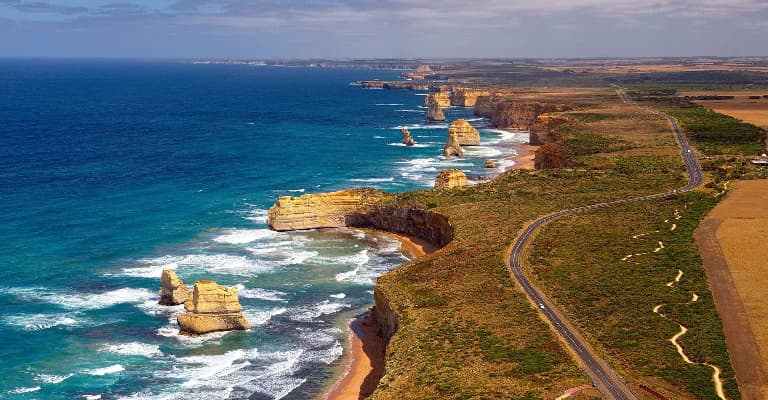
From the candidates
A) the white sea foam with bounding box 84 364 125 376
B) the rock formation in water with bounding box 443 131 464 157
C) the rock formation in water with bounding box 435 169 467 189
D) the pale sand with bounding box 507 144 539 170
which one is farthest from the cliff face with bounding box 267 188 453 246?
the rock formation in water with bounding box 443 131 464 157

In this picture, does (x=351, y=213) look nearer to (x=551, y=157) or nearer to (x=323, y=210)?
(x=323, y=210)

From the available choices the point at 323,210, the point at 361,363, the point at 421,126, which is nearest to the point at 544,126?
the point at 421,126

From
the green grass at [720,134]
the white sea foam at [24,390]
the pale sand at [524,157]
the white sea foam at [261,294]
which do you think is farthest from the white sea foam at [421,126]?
the white sea foam at [24,390]

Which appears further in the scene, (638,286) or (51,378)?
(638,286)

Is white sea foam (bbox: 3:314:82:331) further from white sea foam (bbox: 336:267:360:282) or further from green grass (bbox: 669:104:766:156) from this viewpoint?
green grass (bbox: 669:104:766:156)

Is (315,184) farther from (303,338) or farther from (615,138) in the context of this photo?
(303,338)

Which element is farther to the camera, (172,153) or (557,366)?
(172,153)

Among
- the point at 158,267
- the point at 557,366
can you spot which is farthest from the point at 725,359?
the point at 158,267
